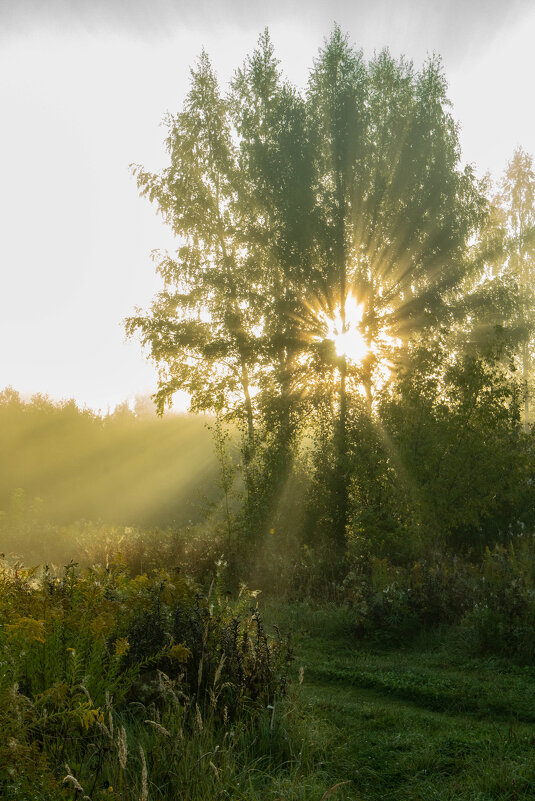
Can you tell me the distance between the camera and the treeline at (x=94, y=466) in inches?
819

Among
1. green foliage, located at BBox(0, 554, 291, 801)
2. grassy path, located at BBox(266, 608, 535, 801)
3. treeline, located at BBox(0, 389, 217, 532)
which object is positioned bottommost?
grassy path, located at BBox(266, 608, 535, 801)

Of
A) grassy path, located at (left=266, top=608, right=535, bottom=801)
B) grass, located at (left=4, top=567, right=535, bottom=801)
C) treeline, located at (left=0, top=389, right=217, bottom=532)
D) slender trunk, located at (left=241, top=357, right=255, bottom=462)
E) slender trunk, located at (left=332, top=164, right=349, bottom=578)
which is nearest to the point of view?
grass, located at (left=4, top=567, right=535, bottom=801)

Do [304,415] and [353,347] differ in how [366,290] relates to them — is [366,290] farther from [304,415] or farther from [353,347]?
[304,415]

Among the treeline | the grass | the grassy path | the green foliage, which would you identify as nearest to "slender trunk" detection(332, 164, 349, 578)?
the grassy path

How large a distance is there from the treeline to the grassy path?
45.6ft

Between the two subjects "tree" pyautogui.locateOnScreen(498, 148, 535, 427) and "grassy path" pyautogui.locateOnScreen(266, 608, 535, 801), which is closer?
"grassy path" pyautogui.locateOnScreen(266, 608, 535, 801)

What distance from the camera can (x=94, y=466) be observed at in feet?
73.4

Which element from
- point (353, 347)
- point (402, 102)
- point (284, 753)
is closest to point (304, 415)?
point (353, 347)

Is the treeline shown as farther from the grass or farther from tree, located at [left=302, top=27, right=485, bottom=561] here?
the grass

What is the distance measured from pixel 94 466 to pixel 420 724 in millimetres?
19122

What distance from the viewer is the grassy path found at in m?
3.67

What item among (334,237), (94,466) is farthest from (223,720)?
(94,466)

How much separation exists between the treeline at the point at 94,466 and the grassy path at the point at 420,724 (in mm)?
13908

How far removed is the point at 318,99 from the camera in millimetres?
14922
